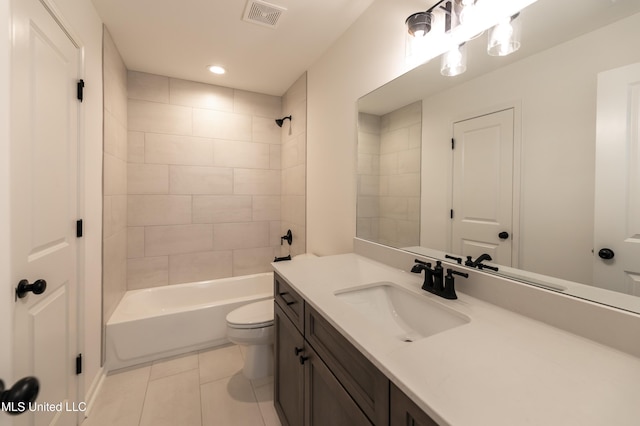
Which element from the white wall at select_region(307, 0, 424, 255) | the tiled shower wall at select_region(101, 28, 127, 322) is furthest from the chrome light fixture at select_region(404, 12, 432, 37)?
the tiled shower wall at select_region(101, 28, 127, 322)

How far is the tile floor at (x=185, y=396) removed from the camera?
1560 mm

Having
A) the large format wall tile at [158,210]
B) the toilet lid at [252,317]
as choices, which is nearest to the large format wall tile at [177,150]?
the large format wall tile at [158,210]

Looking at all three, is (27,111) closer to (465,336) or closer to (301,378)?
(301,378)

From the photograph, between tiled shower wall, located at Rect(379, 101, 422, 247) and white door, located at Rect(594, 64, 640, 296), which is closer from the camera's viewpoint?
white door, located at Rect(594, 64, 640, 296)

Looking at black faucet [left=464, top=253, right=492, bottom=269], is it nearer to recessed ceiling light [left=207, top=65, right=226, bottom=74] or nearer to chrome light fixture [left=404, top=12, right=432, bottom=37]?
chrome light fixture [left=404, top=12, right=432, bottom=37]

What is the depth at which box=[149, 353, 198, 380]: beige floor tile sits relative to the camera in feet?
6.55

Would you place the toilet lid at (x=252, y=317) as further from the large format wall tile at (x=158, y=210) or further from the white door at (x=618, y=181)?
the white door at (x=618, y=181)

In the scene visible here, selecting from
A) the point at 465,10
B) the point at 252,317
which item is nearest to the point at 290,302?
the point at 252,317

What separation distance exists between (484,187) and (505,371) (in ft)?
2.39

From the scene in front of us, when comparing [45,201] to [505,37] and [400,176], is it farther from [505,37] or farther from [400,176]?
[505,37]

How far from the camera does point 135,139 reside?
2.57 metres

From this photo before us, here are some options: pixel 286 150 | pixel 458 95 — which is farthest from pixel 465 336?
pixel 286 150

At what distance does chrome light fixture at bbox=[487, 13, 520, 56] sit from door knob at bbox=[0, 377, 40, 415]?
5.49 ft

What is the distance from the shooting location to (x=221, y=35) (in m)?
2.01
